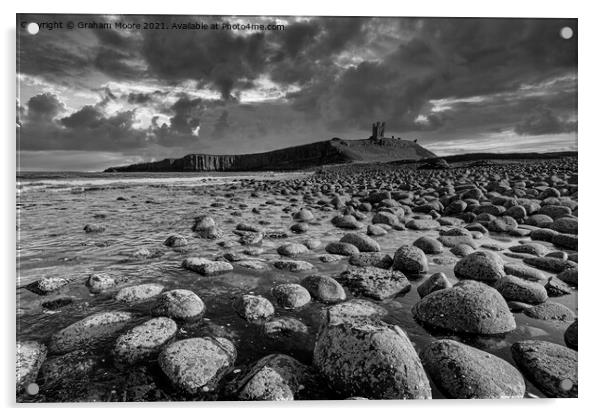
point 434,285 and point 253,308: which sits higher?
point 434,285

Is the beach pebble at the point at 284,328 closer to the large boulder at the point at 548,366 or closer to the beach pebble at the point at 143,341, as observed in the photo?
the beach pebble at the point at 143,341

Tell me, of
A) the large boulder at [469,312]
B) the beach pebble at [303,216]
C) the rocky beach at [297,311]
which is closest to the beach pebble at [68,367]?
the rocky beach at [297,311]

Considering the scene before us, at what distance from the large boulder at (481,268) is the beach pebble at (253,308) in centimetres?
204

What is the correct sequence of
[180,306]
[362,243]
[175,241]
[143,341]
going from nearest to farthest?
[143,341]
[180,306]
[362,243]
[175,241]

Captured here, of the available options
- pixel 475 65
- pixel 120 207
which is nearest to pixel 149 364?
pixel 475 65

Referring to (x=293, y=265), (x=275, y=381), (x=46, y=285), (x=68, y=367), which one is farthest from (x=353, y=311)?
(x=46, y=285)

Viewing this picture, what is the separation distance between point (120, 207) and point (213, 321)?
6315mm

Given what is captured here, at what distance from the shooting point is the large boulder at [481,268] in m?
3.23

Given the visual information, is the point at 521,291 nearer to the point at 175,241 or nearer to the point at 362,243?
the point at 362,243

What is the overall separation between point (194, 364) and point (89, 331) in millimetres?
925

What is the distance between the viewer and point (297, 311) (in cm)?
270

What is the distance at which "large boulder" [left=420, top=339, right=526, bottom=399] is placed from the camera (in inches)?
78.5

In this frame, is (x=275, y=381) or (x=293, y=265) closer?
(x=275, y=381)
